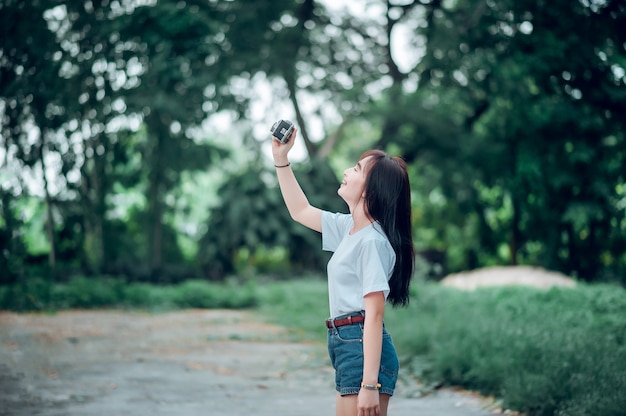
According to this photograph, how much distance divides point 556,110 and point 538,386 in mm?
5982

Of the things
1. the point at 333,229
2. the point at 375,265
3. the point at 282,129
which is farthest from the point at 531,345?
the point at 282,129

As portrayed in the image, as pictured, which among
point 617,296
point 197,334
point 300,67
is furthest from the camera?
point 300,67

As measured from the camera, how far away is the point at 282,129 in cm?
337

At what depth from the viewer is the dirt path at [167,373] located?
6.27 m

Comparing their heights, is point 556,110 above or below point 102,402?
above

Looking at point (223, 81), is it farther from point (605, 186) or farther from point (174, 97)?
point (605, 186)

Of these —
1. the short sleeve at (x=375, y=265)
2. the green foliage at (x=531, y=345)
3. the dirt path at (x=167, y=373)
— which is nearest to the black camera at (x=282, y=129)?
the short sleeve at (x=375, y=265)

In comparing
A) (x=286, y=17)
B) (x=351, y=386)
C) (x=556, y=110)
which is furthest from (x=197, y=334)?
(x=286, y=17)

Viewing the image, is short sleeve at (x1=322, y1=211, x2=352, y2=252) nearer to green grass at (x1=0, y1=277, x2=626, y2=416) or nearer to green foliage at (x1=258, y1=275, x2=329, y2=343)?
green grass at (x1=0, y1=277, x2=626, y2=416)

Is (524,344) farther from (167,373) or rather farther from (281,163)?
(281,163)

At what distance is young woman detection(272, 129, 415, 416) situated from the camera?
9.97 ft

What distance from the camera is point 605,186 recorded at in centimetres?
1595

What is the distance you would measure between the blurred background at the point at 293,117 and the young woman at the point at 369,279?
17.0 ft

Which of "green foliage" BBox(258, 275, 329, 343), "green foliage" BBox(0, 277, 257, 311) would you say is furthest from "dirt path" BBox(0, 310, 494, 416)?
"green foliage" BBox(0, 277, 257, 311)
